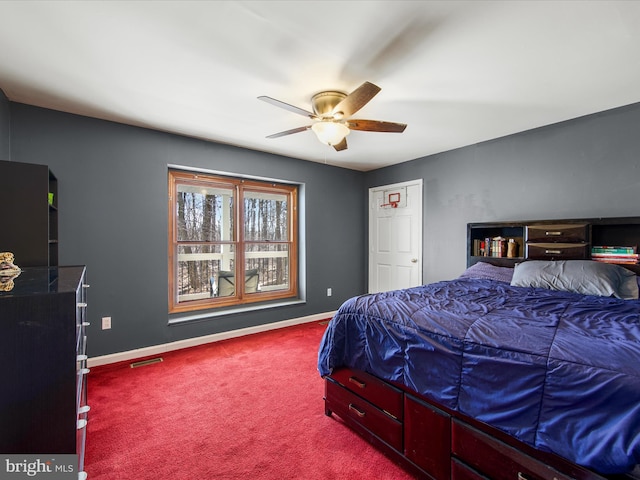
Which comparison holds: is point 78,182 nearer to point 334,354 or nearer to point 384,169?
point 334,354

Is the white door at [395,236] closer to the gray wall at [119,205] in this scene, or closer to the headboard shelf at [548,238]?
the headboard shelf at [548,238]

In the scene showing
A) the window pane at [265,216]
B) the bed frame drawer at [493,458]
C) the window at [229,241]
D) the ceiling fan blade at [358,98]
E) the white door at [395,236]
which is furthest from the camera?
the white door at [395,236]

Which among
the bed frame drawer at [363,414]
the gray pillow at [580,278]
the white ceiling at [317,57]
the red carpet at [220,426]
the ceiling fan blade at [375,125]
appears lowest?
the red carpet at [220,426]

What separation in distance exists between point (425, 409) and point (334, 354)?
679mm

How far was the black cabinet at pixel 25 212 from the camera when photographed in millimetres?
2131

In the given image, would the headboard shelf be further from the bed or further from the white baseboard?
the white baseboard

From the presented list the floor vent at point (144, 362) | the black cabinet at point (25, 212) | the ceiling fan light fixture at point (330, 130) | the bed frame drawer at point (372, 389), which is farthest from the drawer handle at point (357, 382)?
the black cabinet at point (25, 212)

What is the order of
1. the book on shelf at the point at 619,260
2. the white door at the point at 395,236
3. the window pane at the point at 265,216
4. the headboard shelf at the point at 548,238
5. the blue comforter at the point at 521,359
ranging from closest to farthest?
the blue comforter at the point at 521,359
the book on shelf at the point at 619,260
the headboard shelf at the point at 548,238
the window pane at the point at 265,216
the white door at the point at 395,236

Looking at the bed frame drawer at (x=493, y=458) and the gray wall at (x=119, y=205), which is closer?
the bed frame drawer at (x=493, y=458)

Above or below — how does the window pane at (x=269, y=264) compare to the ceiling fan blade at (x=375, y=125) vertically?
below

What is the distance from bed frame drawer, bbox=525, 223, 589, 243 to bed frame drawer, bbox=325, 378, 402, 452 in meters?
2.61

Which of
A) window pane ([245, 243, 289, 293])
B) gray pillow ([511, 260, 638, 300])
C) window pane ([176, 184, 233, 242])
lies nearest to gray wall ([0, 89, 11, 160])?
window pane ([176, 184, 233, 242])

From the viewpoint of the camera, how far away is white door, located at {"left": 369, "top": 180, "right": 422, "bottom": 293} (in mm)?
4527

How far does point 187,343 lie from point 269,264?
5.09 feet
